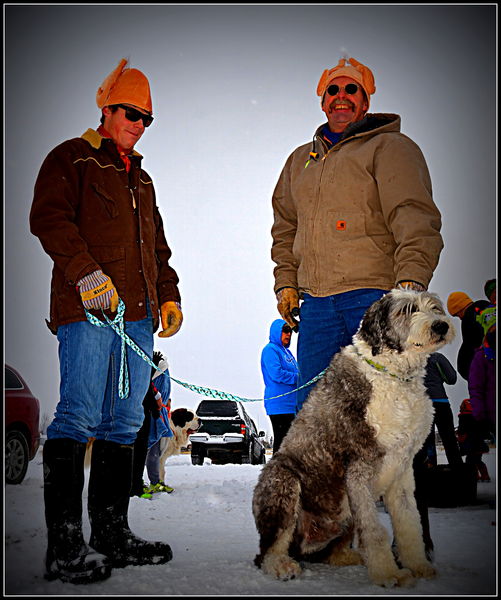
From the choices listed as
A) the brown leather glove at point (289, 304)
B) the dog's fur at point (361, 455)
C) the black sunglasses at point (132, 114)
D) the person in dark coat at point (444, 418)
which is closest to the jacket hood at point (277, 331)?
the person in dark coat at point (444, 418)

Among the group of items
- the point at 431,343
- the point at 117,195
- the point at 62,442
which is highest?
the point at 117,195

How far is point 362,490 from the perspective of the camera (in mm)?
2795

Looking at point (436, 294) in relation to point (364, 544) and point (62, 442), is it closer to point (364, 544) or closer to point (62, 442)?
point (364, 544)

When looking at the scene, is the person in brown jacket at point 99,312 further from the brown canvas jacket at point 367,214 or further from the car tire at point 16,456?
the car tire at point 16,456

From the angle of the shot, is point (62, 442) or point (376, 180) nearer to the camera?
point (62, 442)

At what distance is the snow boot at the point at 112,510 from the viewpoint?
3.14m

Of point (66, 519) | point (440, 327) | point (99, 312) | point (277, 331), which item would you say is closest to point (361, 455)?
point (440, 327)

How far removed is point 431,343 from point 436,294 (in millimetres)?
379

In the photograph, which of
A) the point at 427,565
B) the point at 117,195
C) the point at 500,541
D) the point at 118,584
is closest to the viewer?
the point at 118,584

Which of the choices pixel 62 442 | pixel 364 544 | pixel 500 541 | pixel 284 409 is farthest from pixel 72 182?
pixel 284 409

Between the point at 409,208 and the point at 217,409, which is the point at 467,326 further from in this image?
the point at 217,409

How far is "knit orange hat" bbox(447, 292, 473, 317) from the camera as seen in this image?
684 centimetres

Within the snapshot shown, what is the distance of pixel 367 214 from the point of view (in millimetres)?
3459

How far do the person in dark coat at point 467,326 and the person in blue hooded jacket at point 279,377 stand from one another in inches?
91.1
